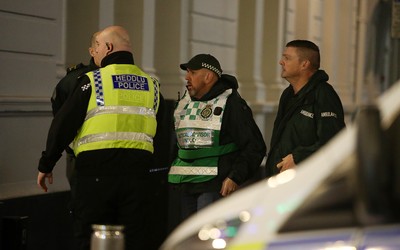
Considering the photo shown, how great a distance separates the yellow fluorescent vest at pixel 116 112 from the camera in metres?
7.44

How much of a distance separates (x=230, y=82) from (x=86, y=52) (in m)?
4.22

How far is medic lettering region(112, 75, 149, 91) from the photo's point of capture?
7496 mm

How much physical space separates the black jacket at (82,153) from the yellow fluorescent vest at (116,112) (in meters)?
0.04

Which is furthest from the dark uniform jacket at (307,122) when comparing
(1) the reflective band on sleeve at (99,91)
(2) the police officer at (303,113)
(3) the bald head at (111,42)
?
(1) the reflective band on sleeve at (99,91)

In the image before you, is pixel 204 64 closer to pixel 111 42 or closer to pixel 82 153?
pixel 111 42

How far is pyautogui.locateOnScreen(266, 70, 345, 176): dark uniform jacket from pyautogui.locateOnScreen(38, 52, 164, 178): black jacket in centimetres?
96

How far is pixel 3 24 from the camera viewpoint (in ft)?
33.0

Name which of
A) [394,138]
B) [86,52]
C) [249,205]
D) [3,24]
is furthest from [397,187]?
[86,52]

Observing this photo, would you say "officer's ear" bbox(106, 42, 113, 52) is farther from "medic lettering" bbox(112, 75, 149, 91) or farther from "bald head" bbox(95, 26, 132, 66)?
"medic lettering" bbox(112, 75, 149, 91)

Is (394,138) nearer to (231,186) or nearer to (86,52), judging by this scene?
(231,186)

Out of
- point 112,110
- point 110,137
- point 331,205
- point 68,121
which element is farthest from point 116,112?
point 331,205

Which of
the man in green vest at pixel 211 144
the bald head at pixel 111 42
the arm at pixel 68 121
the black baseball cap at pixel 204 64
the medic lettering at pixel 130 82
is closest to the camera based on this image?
the arm at pixel 68 121

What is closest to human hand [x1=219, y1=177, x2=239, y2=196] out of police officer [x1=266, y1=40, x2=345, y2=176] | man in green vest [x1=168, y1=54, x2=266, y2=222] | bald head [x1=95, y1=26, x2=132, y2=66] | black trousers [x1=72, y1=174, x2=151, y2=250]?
man in green vest [x1=168, y1=54, x2=266, y2=222]

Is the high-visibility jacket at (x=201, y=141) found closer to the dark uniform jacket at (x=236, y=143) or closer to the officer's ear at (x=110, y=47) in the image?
the dark uniform jacket at (x=236, y=143)
